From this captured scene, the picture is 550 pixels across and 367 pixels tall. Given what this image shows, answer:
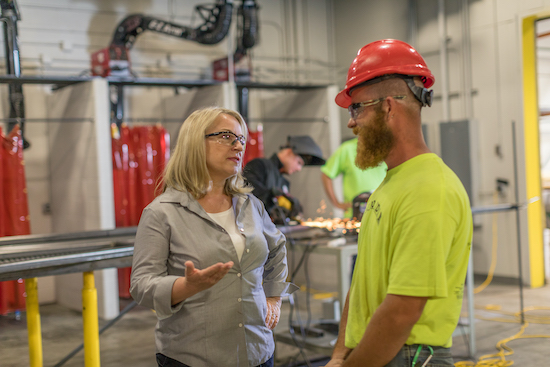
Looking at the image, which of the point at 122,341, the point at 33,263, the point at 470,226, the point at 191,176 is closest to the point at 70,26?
the point at 122,341

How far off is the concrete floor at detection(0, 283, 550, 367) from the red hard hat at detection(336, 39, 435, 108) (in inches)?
102

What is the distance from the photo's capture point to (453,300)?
1163mm

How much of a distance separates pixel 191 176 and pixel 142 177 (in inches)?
162

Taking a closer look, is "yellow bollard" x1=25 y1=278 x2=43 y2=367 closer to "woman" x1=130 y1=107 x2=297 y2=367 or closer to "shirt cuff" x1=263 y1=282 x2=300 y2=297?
"woman" x1=130 y1=107 x2=297 y2=367

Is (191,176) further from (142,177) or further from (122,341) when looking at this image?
(142,177)

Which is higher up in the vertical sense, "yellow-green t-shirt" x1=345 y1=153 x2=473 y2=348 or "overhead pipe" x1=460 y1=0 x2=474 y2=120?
"overhead pipe" x1=460 y1=0 x2=474 y2=120

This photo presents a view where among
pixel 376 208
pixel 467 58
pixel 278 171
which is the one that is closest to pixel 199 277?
pixel 376 208

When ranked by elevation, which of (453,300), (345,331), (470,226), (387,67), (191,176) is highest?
(387,67)

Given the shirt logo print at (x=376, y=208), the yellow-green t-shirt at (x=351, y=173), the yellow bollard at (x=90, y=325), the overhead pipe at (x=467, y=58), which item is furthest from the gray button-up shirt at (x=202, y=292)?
the overhead pipe at (x=467, y=58)

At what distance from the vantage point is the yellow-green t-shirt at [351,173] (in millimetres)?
4230

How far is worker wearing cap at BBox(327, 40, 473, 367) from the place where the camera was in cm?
109

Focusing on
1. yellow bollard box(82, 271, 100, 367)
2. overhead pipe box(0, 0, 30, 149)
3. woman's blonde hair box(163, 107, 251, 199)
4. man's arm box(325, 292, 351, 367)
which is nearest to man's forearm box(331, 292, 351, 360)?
man's arm box(325, 292, 351, 367)

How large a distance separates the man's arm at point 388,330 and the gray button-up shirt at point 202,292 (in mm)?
564

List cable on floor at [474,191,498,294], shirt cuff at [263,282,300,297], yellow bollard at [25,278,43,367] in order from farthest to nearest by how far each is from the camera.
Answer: cable on floor at [474,191,498,294] → yellow bollard at [25,278,43,367] → shirt cuff at [263,282,300,297]
